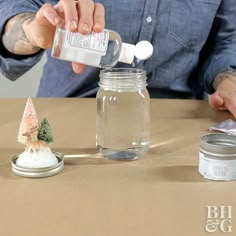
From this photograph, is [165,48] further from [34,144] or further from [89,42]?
[34,144]

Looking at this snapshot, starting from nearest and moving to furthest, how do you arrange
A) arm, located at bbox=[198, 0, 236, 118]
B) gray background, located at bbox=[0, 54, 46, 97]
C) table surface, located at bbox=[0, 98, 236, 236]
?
1. table surface, located at bbox=[0, 98, 236, 236]
2. arm, located at bbox=[198, 0, 236, 118]
3. gray background, located at bbox=[0, 54, 46, 97]

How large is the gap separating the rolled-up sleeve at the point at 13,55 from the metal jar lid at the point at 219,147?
21.4 inches

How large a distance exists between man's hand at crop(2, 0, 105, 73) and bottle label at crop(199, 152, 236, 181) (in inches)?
10.4

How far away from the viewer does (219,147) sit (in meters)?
0.74

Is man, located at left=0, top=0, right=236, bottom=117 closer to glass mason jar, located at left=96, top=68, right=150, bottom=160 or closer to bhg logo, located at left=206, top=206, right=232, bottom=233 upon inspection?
glass mason jar, located at left=96, top=68, right=150, bottom=160

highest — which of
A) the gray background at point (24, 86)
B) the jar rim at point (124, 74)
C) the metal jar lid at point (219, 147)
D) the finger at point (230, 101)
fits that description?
the jar rim at point (124, 74)

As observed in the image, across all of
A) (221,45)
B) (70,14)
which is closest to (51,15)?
(70,14)

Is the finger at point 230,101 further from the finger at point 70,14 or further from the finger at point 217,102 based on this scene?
the finger at point 70,14

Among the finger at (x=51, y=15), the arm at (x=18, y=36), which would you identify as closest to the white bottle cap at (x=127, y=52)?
the finger at (x=51, y=15)

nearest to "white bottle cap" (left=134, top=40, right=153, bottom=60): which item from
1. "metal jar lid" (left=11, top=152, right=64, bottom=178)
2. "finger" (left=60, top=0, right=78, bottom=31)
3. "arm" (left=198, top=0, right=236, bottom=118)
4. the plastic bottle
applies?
the plastic bottle

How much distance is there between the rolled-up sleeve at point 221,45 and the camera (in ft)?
4.24

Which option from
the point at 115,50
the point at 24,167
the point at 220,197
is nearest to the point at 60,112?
the point at 115,50

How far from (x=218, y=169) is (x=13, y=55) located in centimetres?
62

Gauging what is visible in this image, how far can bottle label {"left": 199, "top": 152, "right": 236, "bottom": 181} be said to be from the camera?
750 mm
